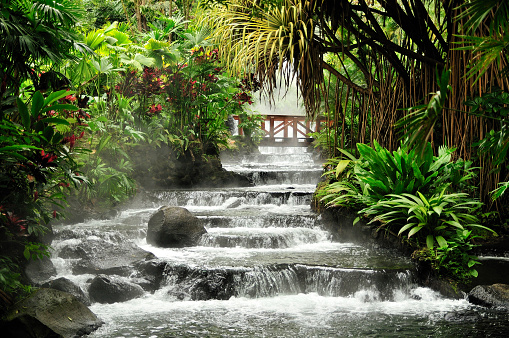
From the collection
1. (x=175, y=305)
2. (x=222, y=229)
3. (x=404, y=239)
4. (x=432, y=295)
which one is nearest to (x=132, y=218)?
(x=222, y=229)

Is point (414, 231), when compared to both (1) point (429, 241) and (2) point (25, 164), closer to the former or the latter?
(1) point (429, 241)

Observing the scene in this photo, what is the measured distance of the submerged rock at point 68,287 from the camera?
4730 mm

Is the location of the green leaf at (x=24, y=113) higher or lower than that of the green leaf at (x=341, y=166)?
higher

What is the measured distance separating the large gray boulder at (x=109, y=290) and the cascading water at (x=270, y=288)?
0.33 feet

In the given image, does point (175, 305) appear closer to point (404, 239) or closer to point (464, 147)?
point (404, 239)

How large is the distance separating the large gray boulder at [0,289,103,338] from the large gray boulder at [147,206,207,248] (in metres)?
2.39

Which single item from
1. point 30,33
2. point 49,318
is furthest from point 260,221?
point 30,33

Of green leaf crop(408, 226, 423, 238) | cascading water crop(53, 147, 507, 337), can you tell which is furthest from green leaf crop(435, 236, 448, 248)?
cascading water crop(53, 147, 507, 337)

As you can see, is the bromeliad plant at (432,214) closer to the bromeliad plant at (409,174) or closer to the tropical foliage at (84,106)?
the bromeliad plant at (409,174)

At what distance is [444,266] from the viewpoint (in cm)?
515

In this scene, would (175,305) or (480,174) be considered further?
(480,174)

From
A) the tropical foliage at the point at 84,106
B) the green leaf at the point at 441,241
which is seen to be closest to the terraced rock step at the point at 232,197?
the tropical foliage at the point at 84,106

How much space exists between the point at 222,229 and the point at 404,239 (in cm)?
265

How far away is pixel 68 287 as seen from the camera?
4.77m
